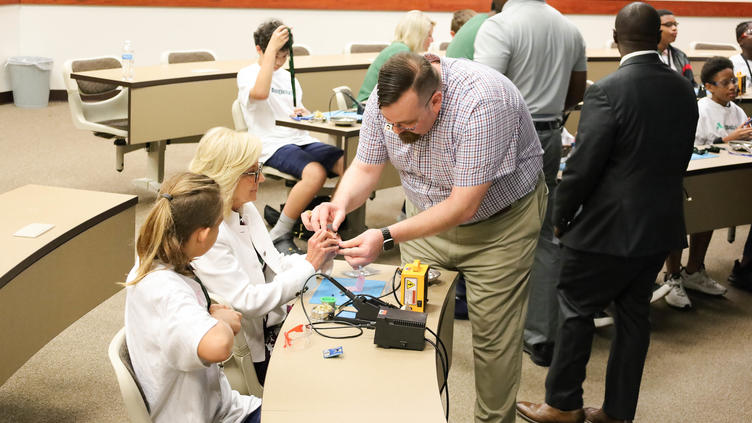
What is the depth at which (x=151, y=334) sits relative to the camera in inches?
66.4

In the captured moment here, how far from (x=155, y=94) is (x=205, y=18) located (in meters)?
4.34

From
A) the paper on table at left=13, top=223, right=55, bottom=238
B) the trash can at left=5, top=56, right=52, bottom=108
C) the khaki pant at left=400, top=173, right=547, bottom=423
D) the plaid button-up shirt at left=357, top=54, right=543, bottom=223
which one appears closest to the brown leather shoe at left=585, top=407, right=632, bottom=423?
the khaki pant at left=400, top=173, right=547, bottom=423

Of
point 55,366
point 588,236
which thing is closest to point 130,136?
point 55,366

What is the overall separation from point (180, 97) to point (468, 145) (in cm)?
340

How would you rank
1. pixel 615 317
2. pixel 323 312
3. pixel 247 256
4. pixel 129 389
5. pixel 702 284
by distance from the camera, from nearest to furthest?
pixel 129 389 < pixel 323 312 < pixel 247 256 < pixel 615 317 < pixel 702 284

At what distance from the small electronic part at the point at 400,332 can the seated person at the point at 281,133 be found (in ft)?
7.67

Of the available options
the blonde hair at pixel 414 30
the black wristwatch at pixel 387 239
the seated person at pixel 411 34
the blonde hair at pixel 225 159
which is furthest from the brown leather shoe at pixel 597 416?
the blonde hair at pixel 414 30

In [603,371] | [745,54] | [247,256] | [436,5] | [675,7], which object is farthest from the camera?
[675,7]

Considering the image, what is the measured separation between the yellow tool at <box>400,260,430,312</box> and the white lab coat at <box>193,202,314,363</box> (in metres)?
0.29

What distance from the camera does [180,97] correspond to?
511 centimetres

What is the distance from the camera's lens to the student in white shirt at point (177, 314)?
165 centimetres

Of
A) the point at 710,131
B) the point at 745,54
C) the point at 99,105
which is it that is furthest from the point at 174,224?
the point at 745,54

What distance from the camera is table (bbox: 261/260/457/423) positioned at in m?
1.64

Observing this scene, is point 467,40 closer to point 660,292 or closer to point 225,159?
point 660,292
